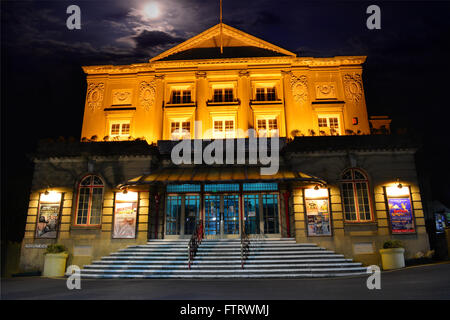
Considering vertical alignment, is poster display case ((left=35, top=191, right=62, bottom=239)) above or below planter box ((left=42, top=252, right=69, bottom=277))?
above

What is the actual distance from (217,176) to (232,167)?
70.2 inches

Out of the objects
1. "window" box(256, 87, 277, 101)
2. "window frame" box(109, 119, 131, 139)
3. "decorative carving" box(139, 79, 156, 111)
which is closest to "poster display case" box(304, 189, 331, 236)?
"window" box(256, 87, 277, 101)

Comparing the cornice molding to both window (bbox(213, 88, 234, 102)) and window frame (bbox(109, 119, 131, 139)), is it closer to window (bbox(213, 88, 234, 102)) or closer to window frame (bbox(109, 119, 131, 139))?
window (bbox(213, 88, 234, 102))

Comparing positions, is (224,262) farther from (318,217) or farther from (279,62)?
(279,62)

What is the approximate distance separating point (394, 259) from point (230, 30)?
18.7m

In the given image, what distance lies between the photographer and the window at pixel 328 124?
20267mm

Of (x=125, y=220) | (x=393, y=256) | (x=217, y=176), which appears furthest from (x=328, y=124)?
(x=125, y=220)

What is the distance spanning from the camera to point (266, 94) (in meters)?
21.0

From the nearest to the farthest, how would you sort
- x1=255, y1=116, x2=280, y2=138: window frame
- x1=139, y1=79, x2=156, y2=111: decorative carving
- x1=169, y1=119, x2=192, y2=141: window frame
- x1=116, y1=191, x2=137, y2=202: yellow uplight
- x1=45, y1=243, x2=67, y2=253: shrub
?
x1=45, y1=243, x2=67, y2=253: shrub, x1=116, y1=191, x2=137, y2=202: yellow uplight, x1=255, y1=116, x2=280, y2=138: window frame, x1=169, y1=119, x2=192, y2=141: window frame, x1=139, y1=79, x2=156, y2=111: decorative carving

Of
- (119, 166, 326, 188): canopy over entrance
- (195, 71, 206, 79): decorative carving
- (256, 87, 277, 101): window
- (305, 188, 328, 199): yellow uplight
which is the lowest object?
(305, 188, 328, 199): yellow uplight

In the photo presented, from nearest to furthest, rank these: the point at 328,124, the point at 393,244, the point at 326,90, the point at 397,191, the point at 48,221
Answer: the point at 393,244, the point at 397,191, the point at 48,221, the point at 328,124, the point at 326,90

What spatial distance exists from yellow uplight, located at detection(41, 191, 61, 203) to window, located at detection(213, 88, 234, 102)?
1167 centimetres

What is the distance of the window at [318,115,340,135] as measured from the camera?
66.5 ft
